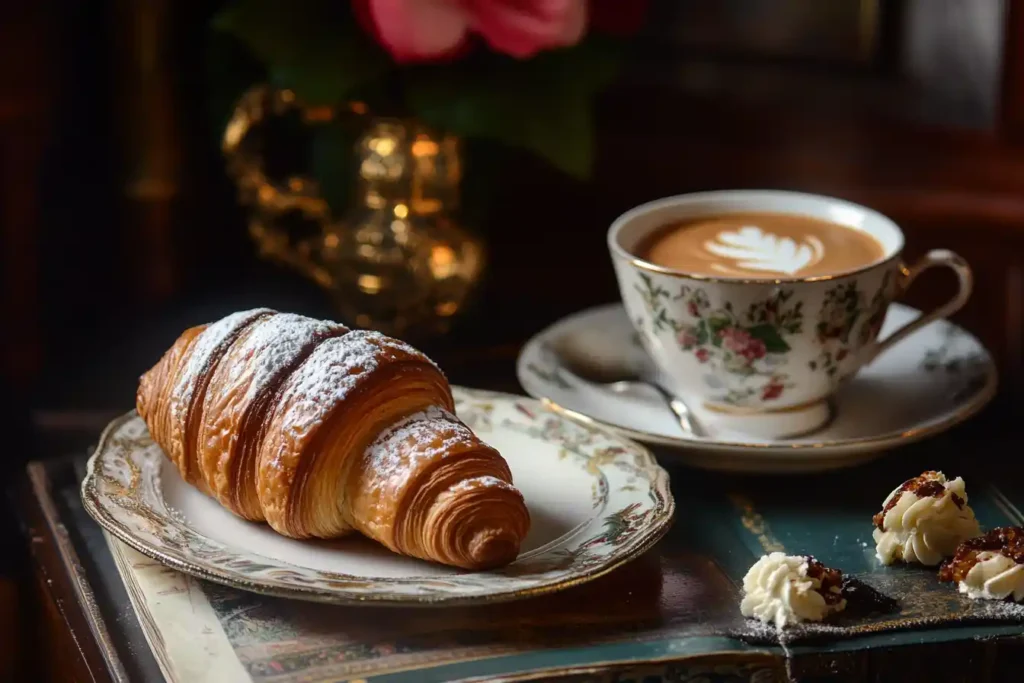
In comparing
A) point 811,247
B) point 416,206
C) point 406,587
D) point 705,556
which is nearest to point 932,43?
point 811,247

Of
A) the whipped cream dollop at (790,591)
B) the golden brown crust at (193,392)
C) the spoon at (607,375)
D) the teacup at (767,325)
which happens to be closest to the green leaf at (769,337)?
the teacup at (767,325)

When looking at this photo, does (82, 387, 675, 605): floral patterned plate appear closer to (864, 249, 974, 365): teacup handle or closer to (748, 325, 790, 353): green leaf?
(748, 325, 790, 353): green leaf

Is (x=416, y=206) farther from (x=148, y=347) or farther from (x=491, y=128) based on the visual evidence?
(x=148, y=347)

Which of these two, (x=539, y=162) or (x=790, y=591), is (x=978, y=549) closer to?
(x=790, y=591)

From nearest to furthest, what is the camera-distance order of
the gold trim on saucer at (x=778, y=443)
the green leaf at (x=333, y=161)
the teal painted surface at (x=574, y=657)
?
the teal painted surface at (x=574, y=657) < the gold trim on saucer at (x=778, y=443) < the green leaf at (x=333, y=161)

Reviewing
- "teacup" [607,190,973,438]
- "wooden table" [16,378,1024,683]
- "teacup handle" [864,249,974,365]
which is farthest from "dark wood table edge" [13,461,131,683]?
"teacup handle" [864,249,974,365]

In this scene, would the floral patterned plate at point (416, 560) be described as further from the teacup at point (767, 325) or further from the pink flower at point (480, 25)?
the pink flower at point (480, 25)
